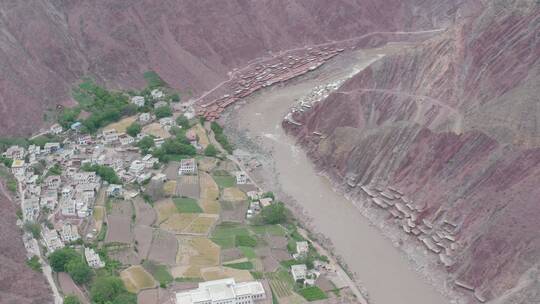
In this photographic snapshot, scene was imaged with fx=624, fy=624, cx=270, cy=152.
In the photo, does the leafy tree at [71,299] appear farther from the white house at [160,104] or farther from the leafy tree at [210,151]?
the white house at [160,104]

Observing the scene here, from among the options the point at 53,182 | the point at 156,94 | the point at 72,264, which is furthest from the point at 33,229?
the point at 156,94

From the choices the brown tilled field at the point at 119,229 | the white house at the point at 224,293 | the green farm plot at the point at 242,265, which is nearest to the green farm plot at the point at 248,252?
the green farm plot at the point at 242,265

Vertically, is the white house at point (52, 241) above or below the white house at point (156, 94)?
below

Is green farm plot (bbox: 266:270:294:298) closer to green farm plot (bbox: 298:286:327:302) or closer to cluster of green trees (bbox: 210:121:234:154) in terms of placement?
green farm plot (bbox: 298:286:327:302)

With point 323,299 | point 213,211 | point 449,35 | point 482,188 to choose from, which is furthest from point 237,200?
point 449,35

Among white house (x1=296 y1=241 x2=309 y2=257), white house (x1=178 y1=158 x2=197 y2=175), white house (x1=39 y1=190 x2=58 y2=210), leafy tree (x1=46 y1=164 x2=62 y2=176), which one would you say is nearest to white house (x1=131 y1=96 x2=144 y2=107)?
white house (x1=178 y1=158 x2=197 y2=175)

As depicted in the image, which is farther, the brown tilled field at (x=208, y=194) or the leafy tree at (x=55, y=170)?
the leafy tree at (x=55, y=170)
